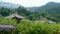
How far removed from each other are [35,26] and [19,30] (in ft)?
6.30

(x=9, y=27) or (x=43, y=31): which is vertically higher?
(x=9, y=27)

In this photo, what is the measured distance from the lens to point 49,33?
64.1ft

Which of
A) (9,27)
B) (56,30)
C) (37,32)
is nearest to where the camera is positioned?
(9,27)

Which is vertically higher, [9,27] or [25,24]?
[9,27]

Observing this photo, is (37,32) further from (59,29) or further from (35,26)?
(59,29)

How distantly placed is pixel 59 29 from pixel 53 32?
89 centimetres

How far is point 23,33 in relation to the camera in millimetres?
19844

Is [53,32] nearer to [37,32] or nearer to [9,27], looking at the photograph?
[37,32]

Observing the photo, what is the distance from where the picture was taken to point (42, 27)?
19.5 m

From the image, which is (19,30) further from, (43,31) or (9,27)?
(9,27)

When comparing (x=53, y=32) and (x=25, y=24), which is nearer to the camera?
(x=53, y=32)

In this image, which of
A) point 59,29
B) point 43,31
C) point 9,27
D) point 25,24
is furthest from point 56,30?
point 9,27

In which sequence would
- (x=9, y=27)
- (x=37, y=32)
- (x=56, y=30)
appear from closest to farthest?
1. (x=9, y=27)
2. (x=37, y=32)
3. (x=56, y=30)

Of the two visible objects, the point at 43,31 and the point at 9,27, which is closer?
the point at 9,27
